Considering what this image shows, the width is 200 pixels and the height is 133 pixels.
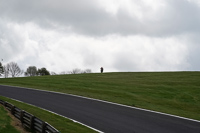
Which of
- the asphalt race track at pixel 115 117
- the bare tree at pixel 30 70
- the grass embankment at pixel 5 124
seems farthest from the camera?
the bare tree at pixel 30 70

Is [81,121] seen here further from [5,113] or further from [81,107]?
[5,113]

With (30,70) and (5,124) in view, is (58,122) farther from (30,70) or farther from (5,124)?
(30,70)

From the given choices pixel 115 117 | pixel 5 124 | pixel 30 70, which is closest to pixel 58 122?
pixel 5 124

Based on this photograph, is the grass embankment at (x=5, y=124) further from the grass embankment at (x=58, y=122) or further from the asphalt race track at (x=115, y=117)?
the asphalt race track at (x=115, y=117)

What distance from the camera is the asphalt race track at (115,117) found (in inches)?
525

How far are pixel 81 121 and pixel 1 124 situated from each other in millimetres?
4332

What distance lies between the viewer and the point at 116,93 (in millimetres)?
26312

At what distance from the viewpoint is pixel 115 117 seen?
625 inches

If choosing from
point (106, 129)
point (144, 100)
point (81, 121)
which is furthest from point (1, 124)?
point (144, 100)

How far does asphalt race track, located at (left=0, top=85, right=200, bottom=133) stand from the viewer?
13336 mm

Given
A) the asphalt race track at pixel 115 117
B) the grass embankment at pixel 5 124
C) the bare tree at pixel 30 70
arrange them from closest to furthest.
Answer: the grass embankment at pixel 5 124 → the asphalt race track at pixel 115 117 → the bare tree at pixel 30 70

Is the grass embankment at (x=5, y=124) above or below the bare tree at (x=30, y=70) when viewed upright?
below

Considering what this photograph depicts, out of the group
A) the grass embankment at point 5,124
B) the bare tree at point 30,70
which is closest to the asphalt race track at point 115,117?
the grass embankment at point 5,124

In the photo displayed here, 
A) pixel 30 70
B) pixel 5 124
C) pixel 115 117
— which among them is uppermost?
pixel 30 70
